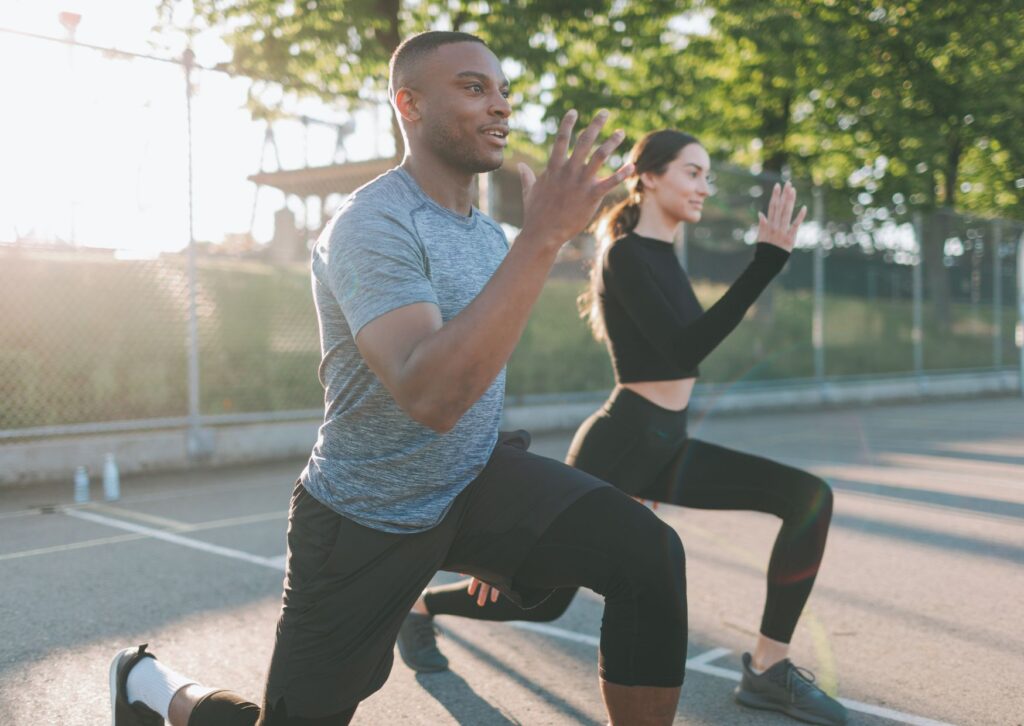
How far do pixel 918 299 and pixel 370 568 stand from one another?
1782 centimetres

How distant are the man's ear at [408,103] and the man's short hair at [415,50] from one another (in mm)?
22

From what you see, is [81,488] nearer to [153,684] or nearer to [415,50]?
[153,684]

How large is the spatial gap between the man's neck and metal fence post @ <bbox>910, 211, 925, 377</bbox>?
17.1 meters

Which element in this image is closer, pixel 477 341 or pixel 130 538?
pixel 477 341

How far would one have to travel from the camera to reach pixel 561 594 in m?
3.16

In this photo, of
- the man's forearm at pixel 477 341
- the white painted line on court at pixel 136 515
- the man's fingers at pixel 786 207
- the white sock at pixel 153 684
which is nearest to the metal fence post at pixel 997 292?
the white painted line on court at pixel 136 515

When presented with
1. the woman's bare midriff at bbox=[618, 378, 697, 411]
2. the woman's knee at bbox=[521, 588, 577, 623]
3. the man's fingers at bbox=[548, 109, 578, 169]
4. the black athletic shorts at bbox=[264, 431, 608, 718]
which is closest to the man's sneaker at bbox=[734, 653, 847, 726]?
the woman's knee at bbox=[521, 588, 577, 623]

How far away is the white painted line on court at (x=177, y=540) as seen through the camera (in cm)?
573

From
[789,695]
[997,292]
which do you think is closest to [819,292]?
[997,292]

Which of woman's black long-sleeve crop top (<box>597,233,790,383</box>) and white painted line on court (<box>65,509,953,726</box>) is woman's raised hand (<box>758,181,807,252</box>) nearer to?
woman's black long-sleeve crop top (<box>597,233,790,383</box>)

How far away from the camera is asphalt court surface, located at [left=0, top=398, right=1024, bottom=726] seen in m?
3.57

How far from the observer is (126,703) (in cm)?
281

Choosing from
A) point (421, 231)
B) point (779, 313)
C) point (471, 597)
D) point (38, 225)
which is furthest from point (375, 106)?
point (421, 231)

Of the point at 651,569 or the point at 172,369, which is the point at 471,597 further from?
A: the point at 172,369
